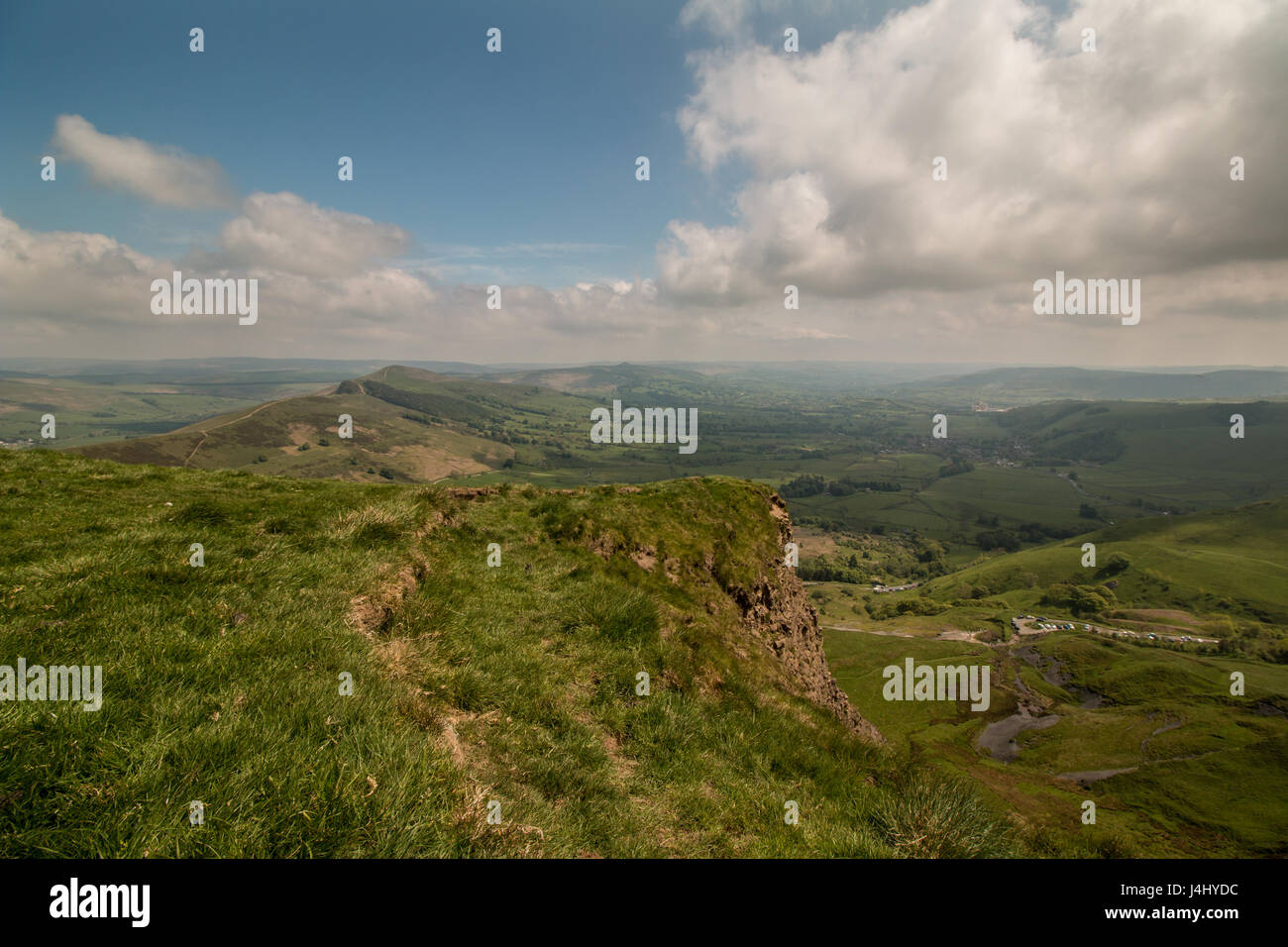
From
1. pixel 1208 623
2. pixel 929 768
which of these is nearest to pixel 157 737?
pixel 929 768

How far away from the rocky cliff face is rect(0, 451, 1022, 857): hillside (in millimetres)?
7879

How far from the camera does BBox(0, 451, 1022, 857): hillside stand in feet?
13.4

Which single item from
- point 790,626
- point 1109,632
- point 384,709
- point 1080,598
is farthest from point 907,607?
point 384,709

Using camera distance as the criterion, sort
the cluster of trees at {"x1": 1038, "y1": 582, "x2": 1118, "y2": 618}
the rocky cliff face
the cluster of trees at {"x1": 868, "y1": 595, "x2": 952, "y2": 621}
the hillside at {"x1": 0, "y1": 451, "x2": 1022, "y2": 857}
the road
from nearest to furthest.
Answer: the hillside at {"x1": 0, "y1": 451, "x2": 1022, "y2": 857}, the rocky cliff face, the road, the cluster of trees at {"x1": 868, "y1": 595, "x2": 952, "y2": 621}, the cluster of trees at {"x1": 1038, "y1": 582, "x2": 1118, "y2": 618}

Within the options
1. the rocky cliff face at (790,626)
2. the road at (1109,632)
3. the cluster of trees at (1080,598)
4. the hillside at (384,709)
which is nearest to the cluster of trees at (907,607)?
the road at (1109,632)

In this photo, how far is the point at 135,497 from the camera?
14.3 metres

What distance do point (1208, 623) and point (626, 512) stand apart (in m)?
243

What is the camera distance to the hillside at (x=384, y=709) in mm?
4078

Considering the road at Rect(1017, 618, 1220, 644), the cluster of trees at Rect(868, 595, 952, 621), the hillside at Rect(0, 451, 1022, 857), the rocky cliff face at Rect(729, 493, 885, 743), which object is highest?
the hillside at Rect(0, 451, 1022, 857)

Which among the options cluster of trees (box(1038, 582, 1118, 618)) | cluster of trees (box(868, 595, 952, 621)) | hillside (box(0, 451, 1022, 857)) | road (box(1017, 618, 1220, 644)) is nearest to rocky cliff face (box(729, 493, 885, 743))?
hillside (box(0, 451, 1022, 857))

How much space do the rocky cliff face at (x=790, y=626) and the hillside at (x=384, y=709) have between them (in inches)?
310

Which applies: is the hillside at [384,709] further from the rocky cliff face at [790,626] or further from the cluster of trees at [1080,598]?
the cluster of trees at [1080,598]

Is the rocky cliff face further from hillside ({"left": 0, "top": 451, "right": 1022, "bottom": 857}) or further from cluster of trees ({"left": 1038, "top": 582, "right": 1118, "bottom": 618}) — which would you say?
cluster of trees ({"left": 1038, "top": 582, "right": 1118, "bottom": 618})
